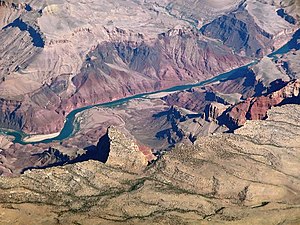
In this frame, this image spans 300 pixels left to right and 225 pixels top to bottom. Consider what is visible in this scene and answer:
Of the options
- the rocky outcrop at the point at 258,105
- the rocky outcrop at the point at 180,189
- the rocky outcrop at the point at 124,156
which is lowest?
the rocky outcrop at the point at 258,105

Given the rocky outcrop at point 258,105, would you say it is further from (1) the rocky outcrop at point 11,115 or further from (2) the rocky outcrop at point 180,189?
(1) the rocky outcrop at point 11,115

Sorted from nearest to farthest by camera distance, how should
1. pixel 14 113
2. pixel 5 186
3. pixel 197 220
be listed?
pixel 197 220
pixel 5 186
pixel 14 113

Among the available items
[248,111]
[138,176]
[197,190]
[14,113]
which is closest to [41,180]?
[138,176]

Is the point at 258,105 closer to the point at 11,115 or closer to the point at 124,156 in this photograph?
the point at 124,156

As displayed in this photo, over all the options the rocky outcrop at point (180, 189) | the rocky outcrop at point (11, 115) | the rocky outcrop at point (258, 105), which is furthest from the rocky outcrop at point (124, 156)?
the rocky outcrop at point (11, 115)

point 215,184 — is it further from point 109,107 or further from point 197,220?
point 109,107
